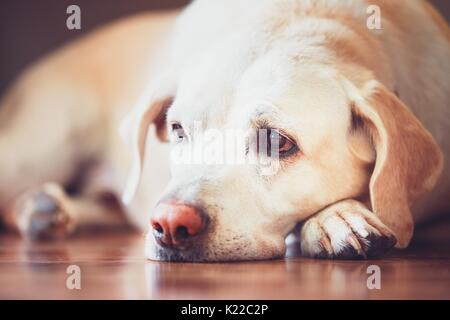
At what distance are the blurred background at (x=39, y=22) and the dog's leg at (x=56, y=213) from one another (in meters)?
0.85

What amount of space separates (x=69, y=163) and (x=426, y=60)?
63.2 inches

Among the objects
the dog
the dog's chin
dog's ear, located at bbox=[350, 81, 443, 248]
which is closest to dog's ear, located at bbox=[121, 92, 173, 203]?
the dog

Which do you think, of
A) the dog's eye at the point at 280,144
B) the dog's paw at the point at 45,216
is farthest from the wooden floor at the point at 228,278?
the dog's paw at the point at 45,216

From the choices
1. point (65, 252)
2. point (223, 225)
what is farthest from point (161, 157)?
point (223, 225)

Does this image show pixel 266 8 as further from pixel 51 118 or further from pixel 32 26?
pixel 32 26

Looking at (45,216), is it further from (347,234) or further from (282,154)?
(347,234)

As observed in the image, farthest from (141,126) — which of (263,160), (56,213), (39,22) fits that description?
(39,22)

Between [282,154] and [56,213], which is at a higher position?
[282,154]

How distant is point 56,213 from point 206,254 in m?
1.24

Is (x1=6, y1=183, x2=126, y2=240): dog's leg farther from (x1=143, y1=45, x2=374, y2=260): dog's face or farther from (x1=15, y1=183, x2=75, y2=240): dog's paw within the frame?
(x1=143, y1=45, x2=374, y2=260): dog's face

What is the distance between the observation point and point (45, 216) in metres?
3.01

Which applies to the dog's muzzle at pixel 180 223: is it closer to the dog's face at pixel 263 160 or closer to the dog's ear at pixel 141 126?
the dog's face at pixel 263 160
